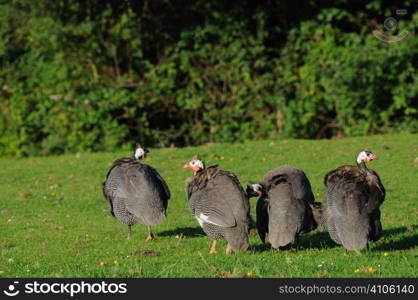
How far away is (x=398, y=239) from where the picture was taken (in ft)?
31.8

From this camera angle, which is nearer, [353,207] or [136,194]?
[353,207]

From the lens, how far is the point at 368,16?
20609 millimetres

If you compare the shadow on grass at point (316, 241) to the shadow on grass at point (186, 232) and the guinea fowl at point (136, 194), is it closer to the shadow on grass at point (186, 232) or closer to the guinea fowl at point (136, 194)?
the shadow on grass at point (186, 232)

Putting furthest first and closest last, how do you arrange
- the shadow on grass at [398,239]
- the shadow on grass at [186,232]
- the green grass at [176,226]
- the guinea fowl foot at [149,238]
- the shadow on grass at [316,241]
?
1. the shadow on grass at [186,232]
2. the guinea fowl foot at [149,238]
3. the shadow on grass at [316,241]
4. the shadow on grass at [398,239]
5. the green grass at [176,226]

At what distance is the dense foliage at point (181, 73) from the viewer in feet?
66.2

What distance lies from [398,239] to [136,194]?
2973mm

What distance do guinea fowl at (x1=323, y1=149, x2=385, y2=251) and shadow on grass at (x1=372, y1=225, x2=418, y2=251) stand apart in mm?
545

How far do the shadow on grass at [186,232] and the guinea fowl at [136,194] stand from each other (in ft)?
1.42

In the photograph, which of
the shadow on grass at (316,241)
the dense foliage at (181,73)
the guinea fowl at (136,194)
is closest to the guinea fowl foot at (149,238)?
the guinea fowl at (136,194)

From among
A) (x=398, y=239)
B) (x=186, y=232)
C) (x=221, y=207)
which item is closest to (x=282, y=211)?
(x=221, y=207)

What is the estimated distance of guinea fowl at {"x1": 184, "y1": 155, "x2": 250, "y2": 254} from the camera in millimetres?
8945

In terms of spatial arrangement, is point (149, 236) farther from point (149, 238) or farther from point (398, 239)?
point (398, 239)

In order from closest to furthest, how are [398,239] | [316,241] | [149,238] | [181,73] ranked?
1. [398,239]
2. [316,241]
3. [149,238]
4. [181,73]

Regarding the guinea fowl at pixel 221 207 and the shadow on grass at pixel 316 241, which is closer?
the guinea fowl at pixel 221 207
